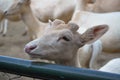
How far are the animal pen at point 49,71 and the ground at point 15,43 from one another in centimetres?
326

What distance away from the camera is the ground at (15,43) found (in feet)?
15.3

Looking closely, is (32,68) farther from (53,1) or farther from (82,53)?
(53,1)

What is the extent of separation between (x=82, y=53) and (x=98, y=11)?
59.5 inches

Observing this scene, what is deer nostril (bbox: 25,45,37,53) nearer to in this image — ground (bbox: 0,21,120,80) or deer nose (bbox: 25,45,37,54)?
deer nose (bbox: 25,45,37,54)

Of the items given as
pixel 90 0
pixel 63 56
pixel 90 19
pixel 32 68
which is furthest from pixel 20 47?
pixel 32 68

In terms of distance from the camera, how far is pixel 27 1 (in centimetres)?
441

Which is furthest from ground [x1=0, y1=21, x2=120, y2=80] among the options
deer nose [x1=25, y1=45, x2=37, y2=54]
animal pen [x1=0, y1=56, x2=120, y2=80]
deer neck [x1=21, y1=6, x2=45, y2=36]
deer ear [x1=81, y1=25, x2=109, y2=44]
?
animal pen [x1=0, y1=56, x2=120, y2=80]

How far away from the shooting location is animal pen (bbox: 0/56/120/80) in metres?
1.11

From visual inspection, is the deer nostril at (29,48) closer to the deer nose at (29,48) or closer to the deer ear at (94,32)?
the deer nose at (29,48)

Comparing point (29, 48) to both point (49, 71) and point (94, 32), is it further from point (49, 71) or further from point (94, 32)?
point (49, 71)

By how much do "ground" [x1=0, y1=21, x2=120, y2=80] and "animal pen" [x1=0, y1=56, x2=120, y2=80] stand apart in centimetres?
326

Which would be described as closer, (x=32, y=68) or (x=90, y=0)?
(x=32, y=68)

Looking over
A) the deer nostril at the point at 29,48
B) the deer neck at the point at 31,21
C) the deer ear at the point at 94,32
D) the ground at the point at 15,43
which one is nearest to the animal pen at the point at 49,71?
the deer nostril at the point at 29,48

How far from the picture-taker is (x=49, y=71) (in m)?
1.18
